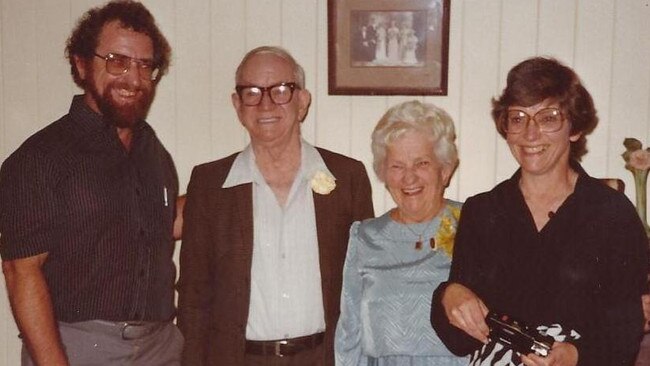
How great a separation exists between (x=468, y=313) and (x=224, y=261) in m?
0.84

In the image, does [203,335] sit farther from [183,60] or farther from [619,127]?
[619,127]

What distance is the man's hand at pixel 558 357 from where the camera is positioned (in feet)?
5.08

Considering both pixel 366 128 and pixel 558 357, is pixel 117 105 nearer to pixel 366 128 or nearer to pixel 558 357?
pixel 366 128

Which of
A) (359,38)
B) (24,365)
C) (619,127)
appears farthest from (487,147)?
(24,365)

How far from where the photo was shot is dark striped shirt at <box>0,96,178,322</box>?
1764mm

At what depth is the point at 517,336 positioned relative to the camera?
1.56 m

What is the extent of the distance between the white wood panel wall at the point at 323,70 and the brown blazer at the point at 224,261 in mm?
625

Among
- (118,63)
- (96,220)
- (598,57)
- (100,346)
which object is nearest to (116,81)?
(118,63)

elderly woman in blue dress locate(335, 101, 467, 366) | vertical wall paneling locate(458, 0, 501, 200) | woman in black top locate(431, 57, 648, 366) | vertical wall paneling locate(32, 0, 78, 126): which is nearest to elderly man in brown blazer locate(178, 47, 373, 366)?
elderly woman in blue dress locate(335, 101, 467, 366)

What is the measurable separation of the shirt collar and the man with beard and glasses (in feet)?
0.79

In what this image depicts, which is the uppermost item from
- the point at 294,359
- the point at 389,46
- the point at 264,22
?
the point at 264,22

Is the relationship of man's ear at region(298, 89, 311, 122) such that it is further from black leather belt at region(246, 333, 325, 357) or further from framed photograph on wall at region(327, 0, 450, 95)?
black leather belt at region(246, 333, 325, 357)

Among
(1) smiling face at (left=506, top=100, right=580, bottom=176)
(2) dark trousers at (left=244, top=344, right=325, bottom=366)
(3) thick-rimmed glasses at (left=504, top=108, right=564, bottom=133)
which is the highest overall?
(3) thick-rimmed glasses at (left=504, top=108, right=564, bottom=133)

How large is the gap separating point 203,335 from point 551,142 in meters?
1.27
